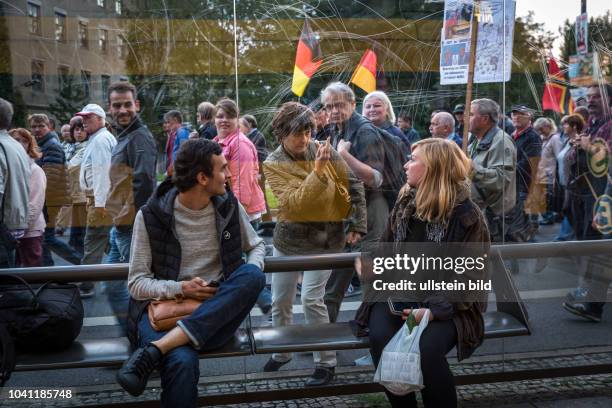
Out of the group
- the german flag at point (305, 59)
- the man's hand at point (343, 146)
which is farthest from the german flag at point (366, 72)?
the man's hand at point (343, 146)

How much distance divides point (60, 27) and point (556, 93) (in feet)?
10.2

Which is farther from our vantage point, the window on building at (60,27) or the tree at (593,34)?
the tree at (593,34)

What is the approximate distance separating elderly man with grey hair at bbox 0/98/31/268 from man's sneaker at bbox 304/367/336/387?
1823 mm

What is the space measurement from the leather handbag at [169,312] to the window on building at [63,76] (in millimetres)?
1356

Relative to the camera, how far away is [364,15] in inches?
155

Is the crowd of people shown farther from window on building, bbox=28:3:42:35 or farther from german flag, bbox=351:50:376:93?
window on building, bbox=28:3:42:35

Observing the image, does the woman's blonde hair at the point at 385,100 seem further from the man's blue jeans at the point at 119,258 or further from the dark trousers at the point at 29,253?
the dark trousers at the point at 29,253

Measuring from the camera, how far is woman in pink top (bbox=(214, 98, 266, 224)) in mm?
3820

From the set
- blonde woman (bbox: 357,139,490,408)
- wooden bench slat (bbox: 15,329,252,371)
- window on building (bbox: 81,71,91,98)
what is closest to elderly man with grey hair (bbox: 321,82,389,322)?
blonde woman (bbox: 357,139,490,408)

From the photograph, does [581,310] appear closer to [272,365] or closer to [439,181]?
[439,181]

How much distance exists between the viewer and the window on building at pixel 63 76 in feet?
11.9

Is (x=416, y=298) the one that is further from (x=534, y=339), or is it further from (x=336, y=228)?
(x=534, y=339)

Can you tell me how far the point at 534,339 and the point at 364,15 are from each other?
2.51 meters

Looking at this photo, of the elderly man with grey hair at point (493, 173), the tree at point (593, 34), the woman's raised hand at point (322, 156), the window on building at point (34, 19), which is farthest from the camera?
the tree at point (593, 34)
